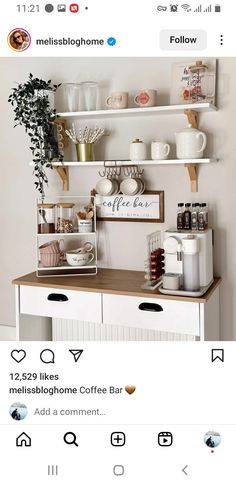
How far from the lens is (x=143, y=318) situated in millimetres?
1567

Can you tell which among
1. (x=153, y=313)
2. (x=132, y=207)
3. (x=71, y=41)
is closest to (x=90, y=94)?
(x=132, y=207)

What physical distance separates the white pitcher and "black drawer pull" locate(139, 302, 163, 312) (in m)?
0.50

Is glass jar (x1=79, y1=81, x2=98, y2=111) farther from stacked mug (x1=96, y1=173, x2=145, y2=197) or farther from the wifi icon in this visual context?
the wifi icon

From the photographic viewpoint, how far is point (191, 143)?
164 centimetres

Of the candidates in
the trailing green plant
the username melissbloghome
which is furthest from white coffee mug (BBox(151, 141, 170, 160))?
the username melissbloghome

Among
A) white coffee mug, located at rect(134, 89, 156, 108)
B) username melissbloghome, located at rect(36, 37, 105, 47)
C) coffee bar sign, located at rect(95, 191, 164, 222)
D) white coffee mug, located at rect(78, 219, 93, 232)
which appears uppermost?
white coffee mug, located at rect(134, 89, 156, 108)
